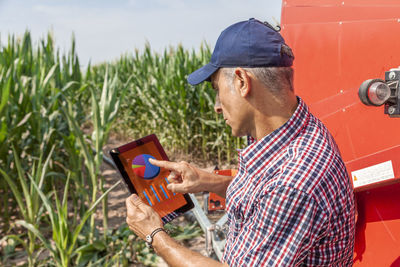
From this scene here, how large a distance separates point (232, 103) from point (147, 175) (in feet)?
1.88

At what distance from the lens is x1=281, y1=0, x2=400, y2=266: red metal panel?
1180 millimetres

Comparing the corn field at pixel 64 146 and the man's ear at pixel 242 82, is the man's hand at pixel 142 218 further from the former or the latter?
the corn field at pixel 64 146

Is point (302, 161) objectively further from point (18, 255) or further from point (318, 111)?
point (18, 255)

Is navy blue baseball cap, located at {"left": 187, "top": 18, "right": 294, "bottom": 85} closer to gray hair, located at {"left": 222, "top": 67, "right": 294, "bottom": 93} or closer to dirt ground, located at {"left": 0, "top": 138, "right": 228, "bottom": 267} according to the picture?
gray hair, located at {"left": 222, "top": 67, "right": 294, "bottom": 93}

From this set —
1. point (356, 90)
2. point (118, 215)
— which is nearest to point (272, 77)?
point (356, 90)

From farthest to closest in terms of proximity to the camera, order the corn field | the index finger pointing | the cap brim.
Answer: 1. the corn field
2. the index finger pointing
3. the cap brim

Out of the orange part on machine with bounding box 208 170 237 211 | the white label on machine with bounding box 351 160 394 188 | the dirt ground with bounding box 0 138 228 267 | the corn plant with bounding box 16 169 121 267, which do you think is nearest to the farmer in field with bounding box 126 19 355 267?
the white label on machine with bounding box 351 160 394 188

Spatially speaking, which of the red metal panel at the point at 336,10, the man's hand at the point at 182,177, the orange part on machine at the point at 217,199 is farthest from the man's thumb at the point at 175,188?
the red metal panel at the point at 336,10

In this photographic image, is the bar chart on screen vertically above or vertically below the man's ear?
below

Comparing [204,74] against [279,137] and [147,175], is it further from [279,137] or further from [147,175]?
[147,175]

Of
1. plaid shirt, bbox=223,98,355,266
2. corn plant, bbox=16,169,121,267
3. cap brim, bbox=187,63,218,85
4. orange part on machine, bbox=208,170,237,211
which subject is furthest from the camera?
corn plant, bbox=16,169,121,267

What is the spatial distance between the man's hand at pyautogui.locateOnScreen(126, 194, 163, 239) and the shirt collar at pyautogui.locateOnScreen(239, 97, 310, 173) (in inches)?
15.8

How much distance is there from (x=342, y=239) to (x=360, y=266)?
15.6 inches

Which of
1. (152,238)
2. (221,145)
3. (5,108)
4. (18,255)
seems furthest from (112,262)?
(221,145)
